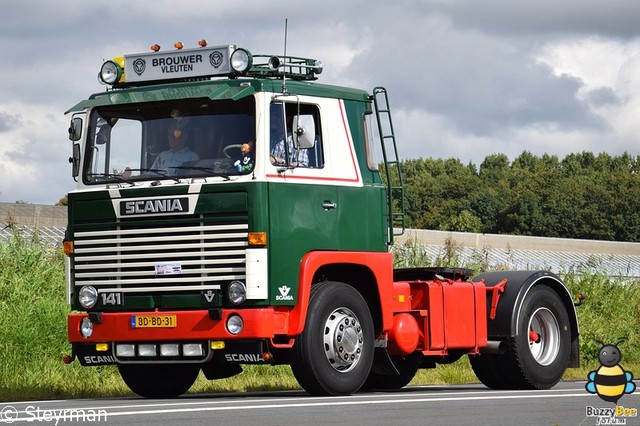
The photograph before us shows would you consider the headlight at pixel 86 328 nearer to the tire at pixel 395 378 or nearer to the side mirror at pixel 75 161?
the side mirror at pixel 75 161

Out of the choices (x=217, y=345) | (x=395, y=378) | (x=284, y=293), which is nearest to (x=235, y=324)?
(x=217, y=345)

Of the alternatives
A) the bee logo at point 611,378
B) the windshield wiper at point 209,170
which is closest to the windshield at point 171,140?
the windshield wiper at point 209,170

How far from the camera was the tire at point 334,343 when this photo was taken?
46.2 ft

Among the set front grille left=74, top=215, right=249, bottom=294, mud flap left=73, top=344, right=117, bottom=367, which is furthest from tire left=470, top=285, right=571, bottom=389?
mud flap left=73, top=344, right=117, bottom=367

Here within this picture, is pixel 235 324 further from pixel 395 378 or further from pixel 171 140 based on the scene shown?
pixel 395 378

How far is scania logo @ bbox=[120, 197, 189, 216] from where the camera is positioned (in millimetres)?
14016

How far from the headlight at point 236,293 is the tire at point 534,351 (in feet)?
14.7

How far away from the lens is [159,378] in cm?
1581

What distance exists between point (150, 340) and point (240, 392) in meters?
3.19

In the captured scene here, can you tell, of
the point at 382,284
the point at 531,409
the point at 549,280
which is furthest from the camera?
the point at 549,280

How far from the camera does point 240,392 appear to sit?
1722 cm

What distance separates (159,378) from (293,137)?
3.52 m

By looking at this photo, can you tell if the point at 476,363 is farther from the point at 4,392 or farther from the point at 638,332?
the point at 638,332

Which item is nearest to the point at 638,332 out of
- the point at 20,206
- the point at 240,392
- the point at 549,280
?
the point at 549,280
